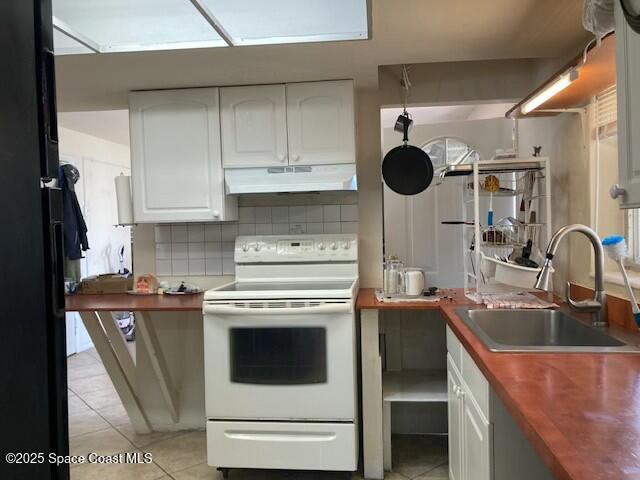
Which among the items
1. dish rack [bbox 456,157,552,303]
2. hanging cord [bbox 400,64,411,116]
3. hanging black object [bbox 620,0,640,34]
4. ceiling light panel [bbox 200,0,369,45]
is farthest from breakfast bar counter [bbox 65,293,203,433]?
hanging black object [bbox 620,0,640,34]

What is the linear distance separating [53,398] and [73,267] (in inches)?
145

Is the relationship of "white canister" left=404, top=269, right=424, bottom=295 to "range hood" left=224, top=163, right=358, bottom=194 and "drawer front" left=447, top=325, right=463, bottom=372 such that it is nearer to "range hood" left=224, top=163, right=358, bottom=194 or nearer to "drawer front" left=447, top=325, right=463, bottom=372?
"drawer front" left=447, top=325, right=463, bottom=372

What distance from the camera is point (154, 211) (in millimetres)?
2543

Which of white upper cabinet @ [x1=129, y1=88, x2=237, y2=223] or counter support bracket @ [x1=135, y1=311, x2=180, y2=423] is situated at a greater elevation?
white upper cabinet @ [x1=129, y1=88, x2=237, y2=223]

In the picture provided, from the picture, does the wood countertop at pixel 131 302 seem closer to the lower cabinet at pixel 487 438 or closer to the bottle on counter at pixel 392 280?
the bottle on counter at pixel 392 280

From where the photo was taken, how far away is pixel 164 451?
261cm

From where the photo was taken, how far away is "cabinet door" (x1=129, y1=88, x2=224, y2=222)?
249 centimetres

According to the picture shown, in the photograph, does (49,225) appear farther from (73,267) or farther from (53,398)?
(73,267)

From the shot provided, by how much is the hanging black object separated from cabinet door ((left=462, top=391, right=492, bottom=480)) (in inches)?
40.5

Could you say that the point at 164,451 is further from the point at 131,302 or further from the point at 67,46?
the point at 67,46

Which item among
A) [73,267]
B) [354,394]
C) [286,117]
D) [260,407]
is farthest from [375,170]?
[73,267]

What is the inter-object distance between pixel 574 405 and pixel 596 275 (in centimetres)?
91

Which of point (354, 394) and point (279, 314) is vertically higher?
point (279, 314)

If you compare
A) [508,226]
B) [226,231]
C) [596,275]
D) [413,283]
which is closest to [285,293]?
[413,283]
